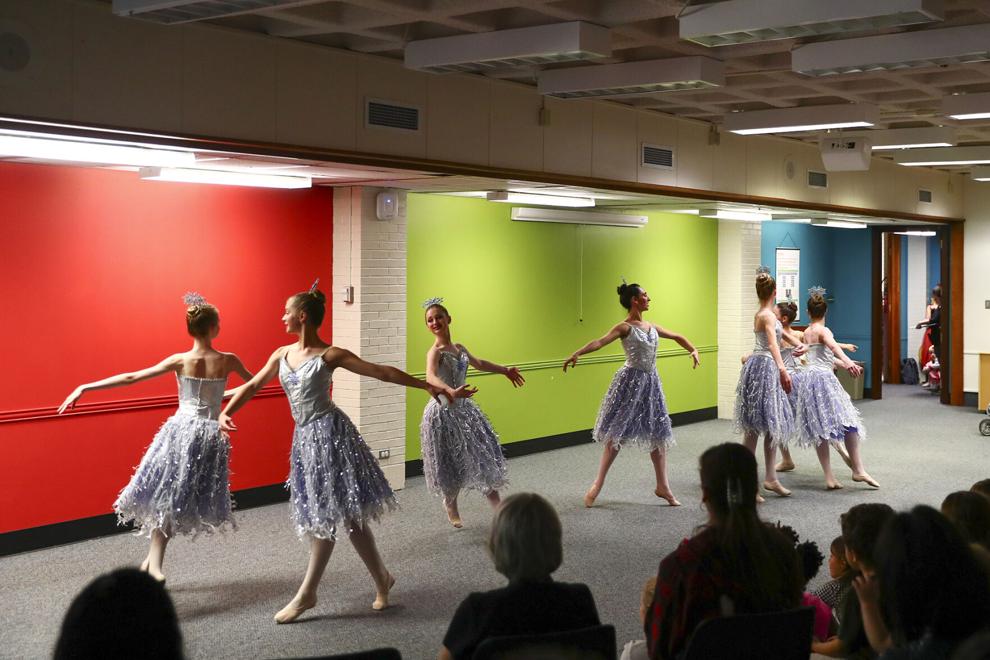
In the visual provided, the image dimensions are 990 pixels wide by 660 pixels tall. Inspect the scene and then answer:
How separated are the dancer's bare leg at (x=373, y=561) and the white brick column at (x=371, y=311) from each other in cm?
279

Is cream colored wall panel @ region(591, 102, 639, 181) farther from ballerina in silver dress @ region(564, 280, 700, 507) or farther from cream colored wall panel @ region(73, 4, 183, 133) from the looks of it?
cream colored wall panel @ region(73, 4, 183, 133)

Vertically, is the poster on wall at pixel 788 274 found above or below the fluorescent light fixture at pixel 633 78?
below

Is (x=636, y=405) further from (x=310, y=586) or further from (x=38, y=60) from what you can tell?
(x=38, y=60)

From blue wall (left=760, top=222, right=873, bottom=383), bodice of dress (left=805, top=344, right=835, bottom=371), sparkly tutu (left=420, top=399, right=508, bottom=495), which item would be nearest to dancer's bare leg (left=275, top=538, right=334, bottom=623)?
sparkly tutu (left=420, top=399, right=508, bottom=495)

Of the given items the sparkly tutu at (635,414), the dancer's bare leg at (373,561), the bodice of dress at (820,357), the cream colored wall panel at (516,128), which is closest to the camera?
the dancer's bare leg at (373,561)

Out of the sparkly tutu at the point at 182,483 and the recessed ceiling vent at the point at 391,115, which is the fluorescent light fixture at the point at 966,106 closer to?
the recessed ceiling vent at the point at 391,115

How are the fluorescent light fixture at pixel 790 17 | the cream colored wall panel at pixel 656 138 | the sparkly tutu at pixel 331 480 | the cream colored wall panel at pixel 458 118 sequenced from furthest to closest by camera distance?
the cream colored wall panel at pixel 656 138 → the cream colored wall panel at pixel 458 118 → the sparkly tutu at pixel 331 480 → the fluorescent light fixture at pixel 790 17

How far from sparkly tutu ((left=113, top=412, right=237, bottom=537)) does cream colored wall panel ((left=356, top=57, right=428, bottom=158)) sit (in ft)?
5.58

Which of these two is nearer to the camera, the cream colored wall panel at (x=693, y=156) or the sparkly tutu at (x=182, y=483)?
the sparkly tutu at (x=182, y=483)

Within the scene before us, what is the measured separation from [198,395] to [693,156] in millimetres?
4373

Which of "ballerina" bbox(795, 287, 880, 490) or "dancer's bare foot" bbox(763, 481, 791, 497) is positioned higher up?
"ballerina" bbox(795, 287, 880, 490)

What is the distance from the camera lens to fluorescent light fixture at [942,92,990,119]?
22.7 ft

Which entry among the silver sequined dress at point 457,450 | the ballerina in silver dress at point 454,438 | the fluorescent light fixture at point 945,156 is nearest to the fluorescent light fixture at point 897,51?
the ballerina in silver dress at point 454,438

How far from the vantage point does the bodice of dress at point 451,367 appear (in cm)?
687
